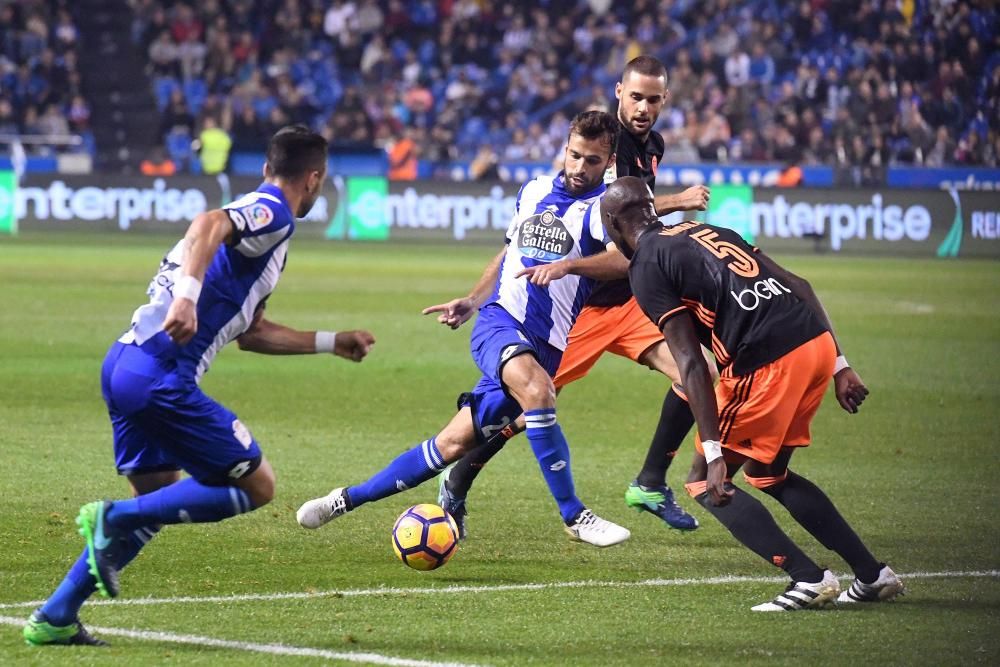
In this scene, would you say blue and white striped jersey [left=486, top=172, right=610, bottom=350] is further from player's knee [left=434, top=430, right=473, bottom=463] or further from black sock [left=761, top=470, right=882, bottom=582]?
black sock [left=761, top=470, right=882, bottom=582]

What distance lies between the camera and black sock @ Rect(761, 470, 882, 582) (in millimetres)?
6441

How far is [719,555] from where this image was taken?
24.9 ft

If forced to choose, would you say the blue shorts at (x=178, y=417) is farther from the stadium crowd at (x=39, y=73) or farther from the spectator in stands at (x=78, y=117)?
the spectator in stands at (x=78, y=117)

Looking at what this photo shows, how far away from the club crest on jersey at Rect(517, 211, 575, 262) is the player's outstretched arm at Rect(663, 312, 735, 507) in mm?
1736

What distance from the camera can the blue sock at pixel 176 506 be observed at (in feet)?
18.2

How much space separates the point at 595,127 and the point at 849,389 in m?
1.97

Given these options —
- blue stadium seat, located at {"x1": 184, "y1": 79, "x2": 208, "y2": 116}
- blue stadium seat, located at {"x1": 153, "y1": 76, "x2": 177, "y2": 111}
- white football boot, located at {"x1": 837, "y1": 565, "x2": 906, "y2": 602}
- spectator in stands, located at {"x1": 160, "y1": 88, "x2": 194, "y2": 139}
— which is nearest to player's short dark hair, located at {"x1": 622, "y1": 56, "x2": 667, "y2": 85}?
white football boot, located at {"x1": 837, "y1": 565, "x2": 906, "y2": 602}

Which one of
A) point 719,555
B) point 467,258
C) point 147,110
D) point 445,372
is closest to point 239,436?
point 719,555

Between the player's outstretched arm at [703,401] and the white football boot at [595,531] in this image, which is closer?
the player's outstretched arm at [703,401]

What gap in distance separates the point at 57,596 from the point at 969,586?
12.7 feet

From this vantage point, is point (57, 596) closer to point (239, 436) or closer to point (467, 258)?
point (239, 436)

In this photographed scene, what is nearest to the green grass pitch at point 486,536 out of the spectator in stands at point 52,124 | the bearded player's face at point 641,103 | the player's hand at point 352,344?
the player's hand at point 352,344

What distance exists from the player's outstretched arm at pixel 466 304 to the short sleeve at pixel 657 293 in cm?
148

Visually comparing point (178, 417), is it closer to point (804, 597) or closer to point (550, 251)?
point (804, 597)
